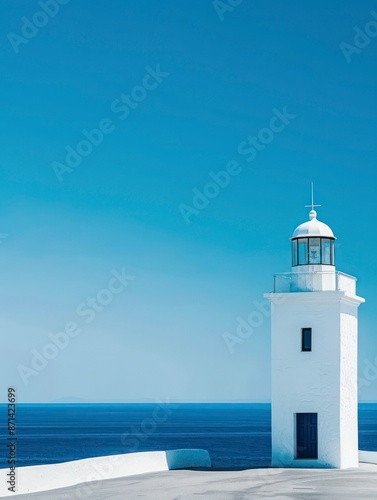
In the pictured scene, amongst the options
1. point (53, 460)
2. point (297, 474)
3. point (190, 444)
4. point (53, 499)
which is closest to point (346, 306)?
point (297, 474)

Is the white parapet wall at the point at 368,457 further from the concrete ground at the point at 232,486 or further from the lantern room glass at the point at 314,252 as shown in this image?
the lantern room glass at the point at 314,252

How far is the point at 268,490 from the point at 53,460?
4571cm

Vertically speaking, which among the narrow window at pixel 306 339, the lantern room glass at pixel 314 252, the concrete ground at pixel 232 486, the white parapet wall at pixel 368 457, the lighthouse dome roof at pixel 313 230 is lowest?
the concrete ground at pixel 232 486

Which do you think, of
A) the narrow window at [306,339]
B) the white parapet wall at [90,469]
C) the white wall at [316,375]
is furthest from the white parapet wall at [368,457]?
the white parapet wall at [90,469]

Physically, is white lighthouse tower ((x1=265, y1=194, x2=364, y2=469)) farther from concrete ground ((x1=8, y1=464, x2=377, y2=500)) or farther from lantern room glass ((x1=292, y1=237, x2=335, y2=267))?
concrete ground ((x1=8, y1=464, x2=377, y2=500))

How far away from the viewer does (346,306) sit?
23641 millimetres

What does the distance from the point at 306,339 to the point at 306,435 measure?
8.57 ft

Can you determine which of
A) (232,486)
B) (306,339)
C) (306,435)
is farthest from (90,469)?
(306,339)

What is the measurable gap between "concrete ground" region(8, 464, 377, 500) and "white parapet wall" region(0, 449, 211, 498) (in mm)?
305

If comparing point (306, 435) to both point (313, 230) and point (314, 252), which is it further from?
point (313, 230)

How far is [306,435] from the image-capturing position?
76.2 ft

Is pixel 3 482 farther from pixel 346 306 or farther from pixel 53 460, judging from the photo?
pixel 53 460

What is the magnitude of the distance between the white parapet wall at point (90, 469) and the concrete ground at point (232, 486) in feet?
1.00

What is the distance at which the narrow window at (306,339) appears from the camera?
2333 centimetres
